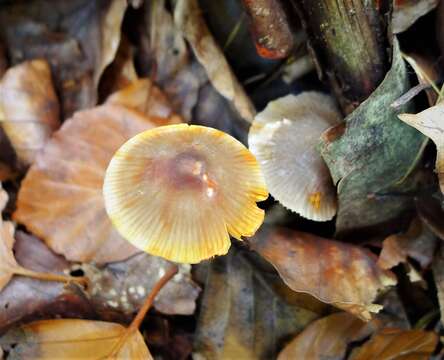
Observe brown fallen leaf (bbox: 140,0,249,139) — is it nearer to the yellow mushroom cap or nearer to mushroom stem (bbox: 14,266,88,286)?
the yellow mushroom cap

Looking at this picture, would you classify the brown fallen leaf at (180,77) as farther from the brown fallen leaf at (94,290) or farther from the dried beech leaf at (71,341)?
the dried beech leaf at (71,341)

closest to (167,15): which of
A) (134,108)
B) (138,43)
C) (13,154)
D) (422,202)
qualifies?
(138,43)

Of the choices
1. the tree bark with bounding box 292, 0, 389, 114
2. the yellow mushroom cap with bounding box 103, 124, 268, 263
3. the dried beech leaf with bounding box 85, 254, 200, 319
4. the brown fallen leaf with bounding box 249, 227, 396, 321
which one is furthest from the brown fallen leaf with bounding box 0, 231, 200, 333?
the tree bark with bounding box 292, 0, 389, 114

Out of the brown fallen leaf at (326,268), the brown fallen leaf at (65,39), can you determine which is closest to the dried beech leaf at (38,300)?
the brown fallen leaf at (326,268)

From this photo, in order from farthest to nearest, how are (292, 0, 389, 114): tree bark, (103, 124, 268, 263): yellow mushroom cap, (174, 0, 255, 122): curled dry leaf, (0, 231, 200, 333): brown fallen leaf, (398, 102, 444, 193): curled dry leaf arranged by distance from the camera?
1. (174, 0, 255, 122): curled dry leaf
2. (0, 231, 200, 333): brown fallen leaf
3. (292, 0, 389, 114): tree bark
4. (398, 102, 444, 193): curled dry leaf
5. (103, 124, 268, 263): yellow mushroom cap

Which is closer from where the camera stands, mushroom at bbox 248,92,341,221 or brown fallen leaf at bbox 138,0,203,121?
mushroom at bbox 248,92,341,221

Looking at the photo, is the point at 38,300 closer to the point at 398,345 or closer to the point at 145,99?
the point at 145,99

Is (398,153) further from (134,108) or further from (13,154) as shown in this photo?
(13,154)
